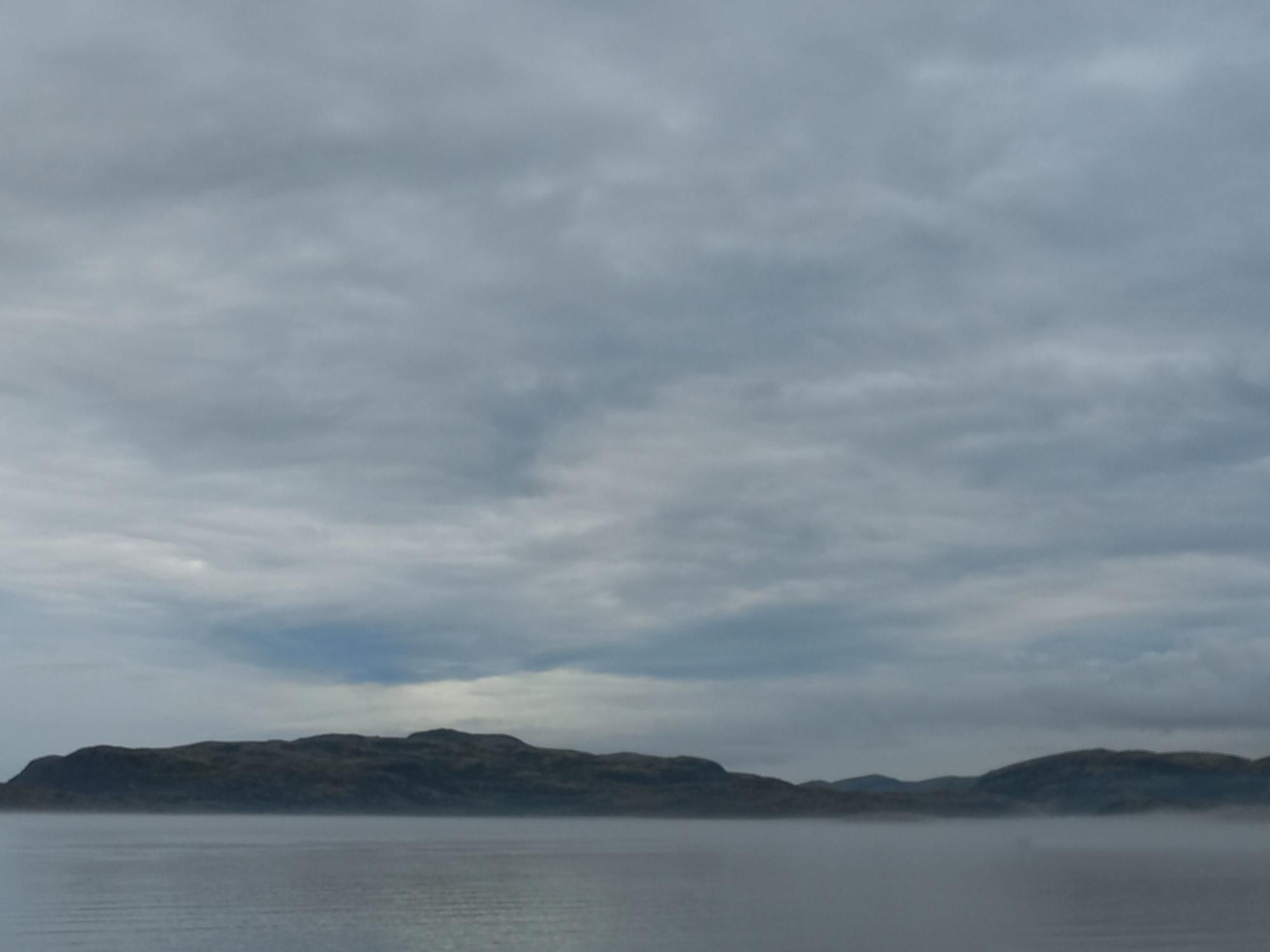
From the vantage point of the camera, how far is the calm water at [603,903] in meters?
60.7

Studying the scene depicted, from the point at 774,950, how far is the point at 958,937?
10.4m

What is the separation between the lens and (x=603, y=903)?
8031 centimetres

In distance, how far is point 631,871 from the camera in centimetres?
11738

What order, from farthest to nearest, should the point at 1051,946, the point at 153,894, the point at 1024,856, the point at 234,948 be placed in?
the point at 1024,856 → the point at 153,894 → the point at 1051,946 → the point at 234,948

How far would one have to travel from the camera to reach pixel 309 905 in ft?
244

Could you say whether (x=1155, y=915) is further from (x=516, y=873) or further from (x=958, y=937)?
(x=516, y=873)

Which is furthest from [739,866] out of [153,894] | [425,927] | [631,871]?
[425,927]

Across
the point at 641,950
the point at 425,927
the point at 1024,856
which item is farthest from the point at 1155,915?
the point at 1024,856

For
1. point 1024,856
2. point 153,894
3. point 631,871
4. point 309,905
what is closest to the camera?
point 309,905

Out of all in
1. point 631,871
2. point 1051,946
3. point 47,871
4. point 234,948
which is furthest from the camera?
point 631,871

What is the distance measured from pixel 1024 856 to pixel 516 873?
264 feet

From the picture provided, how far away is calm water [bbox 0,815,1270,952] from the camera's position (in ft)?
199

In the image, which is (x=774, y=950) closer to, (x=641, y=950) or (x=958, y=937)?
(x=641, y=950)

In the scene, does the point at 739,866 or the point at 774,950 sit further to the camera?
the point at 739,866
